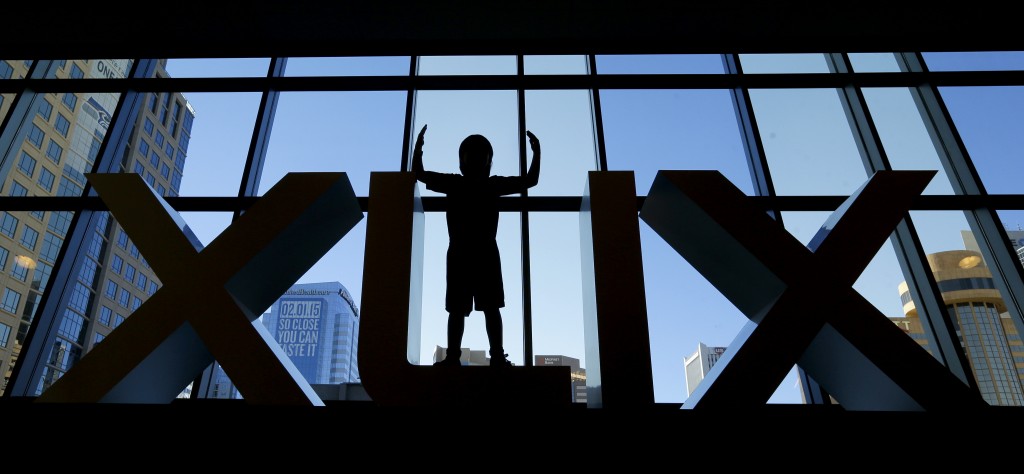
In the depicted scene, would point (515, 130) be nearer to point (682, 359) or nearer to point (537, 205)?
point (537, 205)

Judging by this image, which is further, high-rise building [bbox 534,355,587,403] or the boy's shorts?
high-rise building [bbox 534,355,587,403]

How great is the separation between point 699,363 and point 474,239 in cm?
214

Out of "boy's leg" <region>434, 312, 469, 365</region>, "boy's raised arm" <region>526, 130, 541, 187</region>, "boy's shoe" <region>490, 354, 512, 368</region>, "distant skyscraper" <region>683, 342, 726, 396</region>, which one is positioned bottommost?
"boy's shoe" <region>490, 354, 512, 368</region>

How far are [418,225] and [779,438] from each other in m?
1.96

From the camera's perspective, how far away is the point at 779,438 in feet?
7.25

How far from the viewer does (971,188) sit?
15.8ft

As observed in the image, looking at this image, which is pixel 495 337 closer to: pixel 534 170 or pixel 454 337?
pixel 454 337

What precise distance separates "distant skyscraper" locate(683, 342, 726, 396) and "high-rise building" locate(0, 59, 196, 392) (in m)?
3.90

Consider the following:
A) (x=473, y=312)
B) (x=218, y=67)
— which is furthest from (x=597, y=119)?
(x=218, y=67)

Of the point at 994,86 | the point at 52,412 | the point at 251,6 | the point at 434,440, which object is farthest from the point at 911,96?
the point at 52,412

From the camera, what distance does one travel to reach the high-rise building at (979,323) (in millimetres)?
4238

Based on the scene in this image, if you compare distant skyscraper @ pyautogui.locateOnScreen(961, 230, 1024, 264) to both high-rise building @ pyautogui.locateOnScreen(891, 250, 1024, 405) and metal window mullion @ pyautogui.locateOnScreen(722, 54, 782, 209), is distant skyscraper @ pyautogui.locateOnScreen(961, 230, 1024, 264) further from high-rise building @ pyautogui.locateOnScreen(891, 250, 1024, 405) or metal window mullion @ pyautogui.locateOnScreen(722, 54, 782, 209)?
metal window mullion @ pyautogui.locateOnScreen(722, 54, 782, 209)

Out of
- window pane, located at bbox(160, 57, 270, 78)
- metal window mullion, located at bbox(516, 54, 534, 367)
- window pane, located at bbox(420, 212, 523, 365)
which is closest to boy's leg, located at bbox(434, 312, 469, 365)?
window pane, located at bbox(420, 212, 523, 365)

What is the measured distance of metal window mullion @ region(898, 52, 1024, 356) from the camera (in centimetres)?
450
